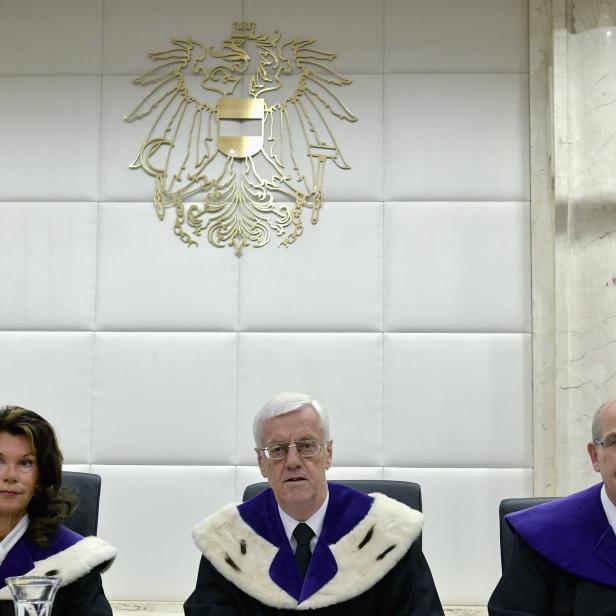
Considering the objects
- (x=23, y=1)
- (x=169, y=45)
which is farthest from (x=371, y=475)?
(x=23, y=1)

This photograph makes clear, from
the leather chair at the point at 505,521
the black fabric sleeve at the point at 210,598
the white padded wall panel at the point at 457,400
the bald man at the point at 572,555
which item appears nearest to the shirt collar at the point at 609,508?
the bald man at the point at 572,555

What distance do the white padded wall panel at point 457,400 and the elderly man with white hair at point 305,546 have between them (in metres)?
1.26

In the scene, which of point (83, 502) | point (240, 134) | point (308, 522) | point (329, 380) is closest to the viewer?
point (308, 522)

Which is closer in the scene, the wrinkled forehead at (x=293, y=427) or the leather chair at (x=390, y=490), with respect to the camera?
the wrinkled forehead at (x=293, y=427)

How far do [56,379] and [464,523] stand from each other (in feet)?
5.77

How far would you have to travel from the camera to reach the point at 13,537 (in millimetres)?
2514

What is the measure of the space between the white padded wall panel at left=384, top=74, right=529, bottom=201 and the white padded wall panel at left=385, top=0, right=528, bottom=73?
5 cm

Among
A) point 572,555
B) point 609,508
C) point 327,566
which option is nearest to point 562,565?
point 572,555

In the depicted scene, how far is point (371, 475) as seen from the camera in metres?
3.89

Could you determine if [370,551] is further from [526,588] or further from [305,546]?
[526,588]

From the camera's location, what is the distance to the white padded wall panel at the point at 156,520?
390 centimetres

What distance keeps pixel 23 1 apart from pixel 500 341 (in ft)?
8.13

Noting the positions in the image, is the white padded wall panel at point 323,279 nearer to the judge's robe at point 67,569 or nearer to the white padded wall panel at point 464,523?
the white padded wall panel at point 464,523

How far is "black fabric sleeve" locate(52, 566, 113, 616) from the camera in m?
2.45
